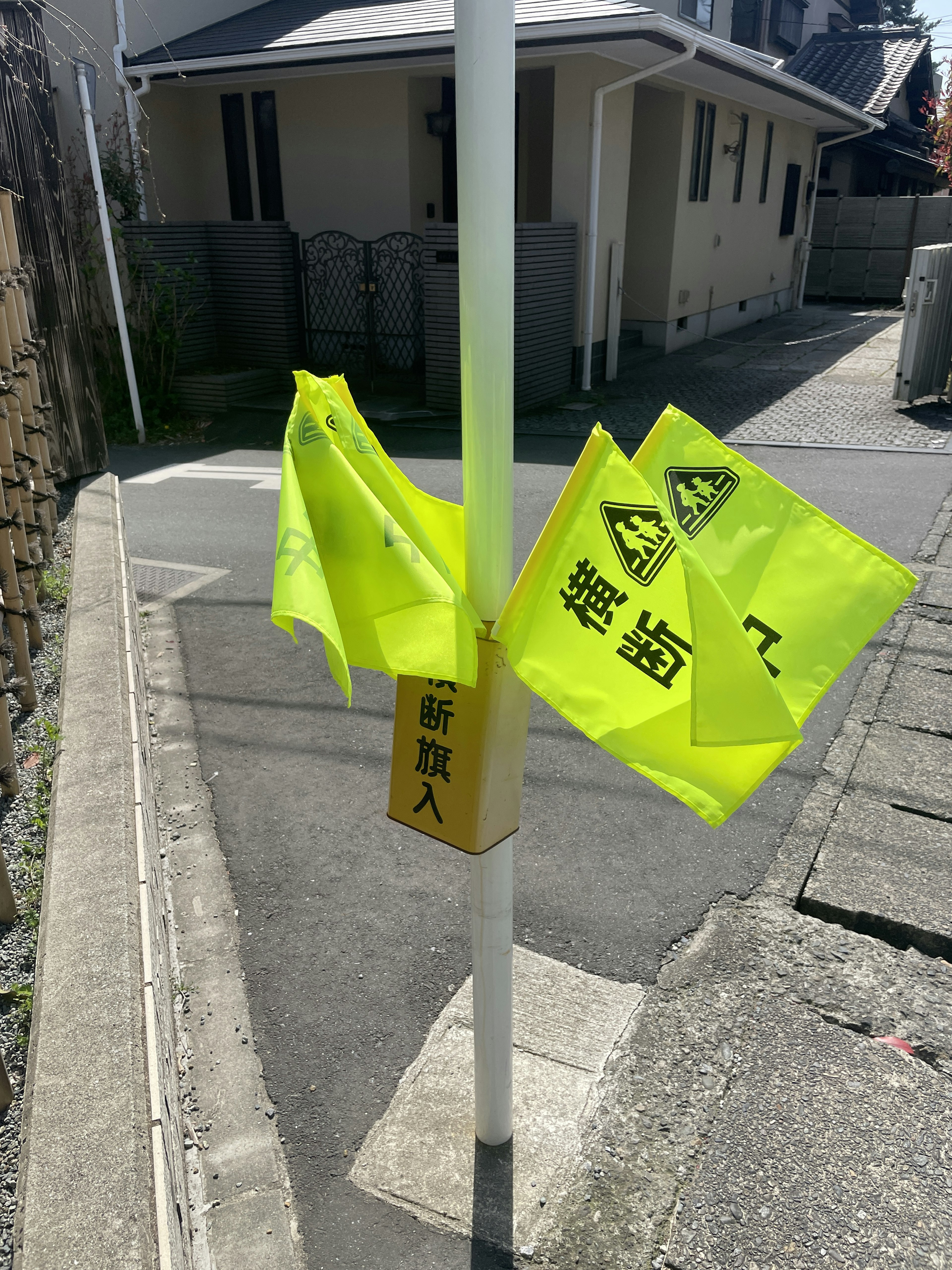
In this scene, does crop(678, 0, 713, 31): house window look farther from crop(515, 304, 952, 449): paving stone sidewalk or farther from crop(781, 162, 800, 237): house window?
crop(515, 304, 952, 449): paving stone sidewalk

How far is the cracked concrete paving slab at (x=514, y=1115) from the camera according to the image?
6.98ft

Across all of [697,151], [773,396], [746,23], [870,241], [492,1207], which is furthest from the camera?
[870,241]

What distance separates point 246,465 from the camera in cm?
870

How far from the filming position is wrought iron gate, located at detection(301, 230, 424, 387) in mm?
10695

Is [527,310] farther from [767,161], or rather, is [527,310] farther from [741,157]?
[767,161]

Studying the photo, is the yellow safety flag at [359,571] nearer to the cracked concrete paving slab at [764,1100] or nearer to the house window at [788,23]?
the cracked concrete paving slab at [764,1100]

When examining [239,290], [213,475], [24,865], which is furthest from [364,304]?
[24,865]

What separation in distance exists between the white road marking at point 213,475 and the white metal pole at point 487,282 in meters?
6.55

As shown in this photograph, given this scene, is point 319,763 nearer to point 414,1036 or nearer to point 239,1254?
point 414,1036

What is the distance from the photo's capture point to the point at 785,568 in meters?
1.63

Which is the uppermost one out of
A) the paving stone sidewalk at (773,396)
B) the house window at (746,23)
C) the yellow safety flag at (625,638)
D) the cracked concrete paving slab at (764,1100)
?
the house window at (746,23)

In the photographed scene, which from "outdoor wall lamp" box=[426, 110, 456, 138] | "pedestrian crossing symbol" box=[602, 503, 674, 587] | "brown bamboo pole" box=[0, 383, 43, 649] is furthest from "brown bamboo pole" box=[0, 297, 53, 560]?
"outdoor wall lamp" box=[426, 110, 456, 138]

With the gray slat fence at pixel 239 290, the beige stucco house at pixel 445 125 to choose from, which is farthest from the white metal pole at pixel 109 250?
the beige stucco house at pixel 445 125

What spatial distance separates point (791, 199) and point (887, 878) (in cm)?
1777
